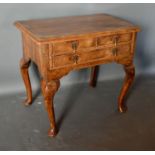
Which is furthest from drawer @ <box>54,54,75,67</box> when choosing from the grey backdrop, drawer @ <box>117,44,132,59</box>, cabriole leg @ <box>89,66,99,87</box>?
cabriole leg @ <box>89,66,99,87</box>

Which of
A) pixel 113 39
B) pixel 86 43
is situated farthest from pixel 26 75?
pixel 113 39

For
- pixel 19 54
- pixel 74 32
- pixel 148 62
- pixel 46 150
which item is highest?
pixel 74 32

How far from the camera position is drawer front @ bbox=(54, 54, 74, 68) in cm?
→ 169

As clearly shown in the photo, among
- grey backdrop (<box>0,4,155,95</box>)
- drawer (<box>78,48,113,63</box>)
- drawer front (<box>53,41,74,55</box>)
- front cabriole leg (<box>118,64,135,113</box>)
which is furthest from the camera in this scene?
grey backdrop (<box>0,4,155,95</box>)

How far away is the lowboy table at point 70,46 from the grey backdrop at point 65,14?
0.28 metres

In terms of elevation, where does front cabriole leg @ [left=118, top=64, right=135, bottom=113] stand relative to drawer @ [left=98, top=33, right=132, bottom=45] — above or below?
below

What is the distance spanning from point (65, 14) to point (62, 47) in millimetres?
696

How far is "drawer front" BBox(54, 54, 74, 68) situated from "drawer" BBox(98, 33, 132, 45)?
21 cm

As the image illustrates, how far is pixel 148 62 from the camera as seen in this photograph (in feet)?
9.20

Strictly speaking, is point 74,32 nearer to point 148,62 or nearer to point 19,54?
point 19,54

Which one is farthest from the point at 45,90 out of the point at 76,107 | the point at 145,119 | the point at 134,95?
the point at 134,95

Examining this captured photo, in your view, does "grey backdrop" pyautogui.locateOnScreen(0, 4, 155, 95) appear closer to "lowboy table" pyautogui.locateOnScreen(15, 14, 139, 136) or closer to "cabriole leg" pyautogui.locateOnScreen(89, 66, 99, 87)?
"cabriole leg" pyautogui.locateOnScreen(89, 66, 99, 87)

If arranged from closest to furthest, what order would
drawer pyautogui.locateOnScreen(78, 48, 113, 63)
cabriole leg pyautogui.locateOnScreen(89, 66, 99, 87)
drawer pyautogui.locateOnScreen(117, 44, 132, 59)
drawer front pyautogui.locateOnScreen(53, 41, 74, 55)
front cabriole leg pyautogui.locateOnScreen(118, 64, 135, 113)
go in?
drawer front pyautogui.locateOnScreen(53, 41, 74, 55), drawer pyautogui.locateOnScreen(78, 48, 113, 63), drawer pyautogui.locateOnScreen(117, 44, 132, 59), front cabriole leg pyautogui.locateOnScreen(118, 64, 135, 113), cabriole leg pyautogui.locateOnScreen(89, 66, 99, 87)

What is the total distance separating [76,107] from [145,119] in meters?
0.53
